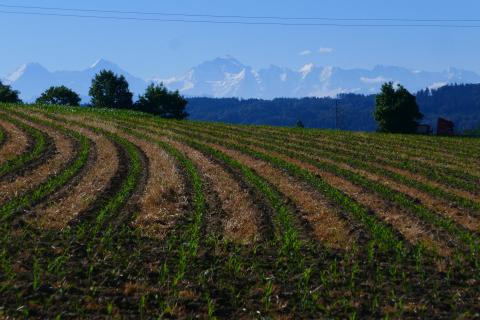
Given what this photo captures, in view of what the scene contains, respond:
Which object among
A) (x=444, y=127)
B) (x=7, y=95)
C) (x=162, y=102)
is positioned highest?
(x=7, y=95)

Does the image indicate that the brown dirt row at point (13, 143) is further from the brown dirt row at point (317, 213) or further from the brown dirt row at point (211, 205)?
the brown dirt row at point (317, 213)

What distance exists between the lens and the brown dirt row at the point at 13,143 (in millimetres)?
27825

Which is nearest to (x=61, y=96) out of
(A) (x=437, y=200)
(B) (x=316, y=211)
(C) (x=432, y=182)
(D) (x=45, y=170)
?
(D) (x=45, y=170)

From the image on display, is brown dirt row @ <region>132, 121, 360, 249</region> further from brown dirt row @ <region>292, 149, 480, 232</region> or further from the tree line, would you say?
the tree line

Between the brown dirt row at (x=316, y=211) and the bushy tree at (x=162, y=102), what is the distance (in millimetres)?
94486

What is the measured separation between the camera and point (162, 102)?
396ft

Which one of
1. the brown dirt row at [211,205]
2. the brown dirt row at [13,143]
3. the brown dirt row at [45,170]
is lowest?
the brown dirt row at [211,205]

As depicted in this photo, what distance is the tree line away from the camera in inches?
4751

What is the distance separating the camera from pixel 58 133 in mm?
38125

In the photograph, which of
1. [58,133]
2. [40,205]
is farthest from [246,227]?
[58,133]

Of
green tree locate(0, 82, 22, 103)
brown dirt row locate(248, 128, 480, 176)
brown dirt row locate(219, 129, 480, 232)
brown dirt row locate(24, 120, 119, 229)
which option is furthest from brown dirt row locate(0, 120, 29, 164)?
green tree locate(0, 82, 22, 103)

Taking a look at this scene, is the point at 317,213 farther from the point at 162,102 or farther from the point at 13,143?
the point at 162,102

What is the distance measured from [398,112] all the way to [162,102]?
53.3m

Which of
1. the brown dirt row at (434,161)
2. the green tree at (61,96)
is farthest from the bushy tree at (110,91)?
the brown dirt row at (434,161)
